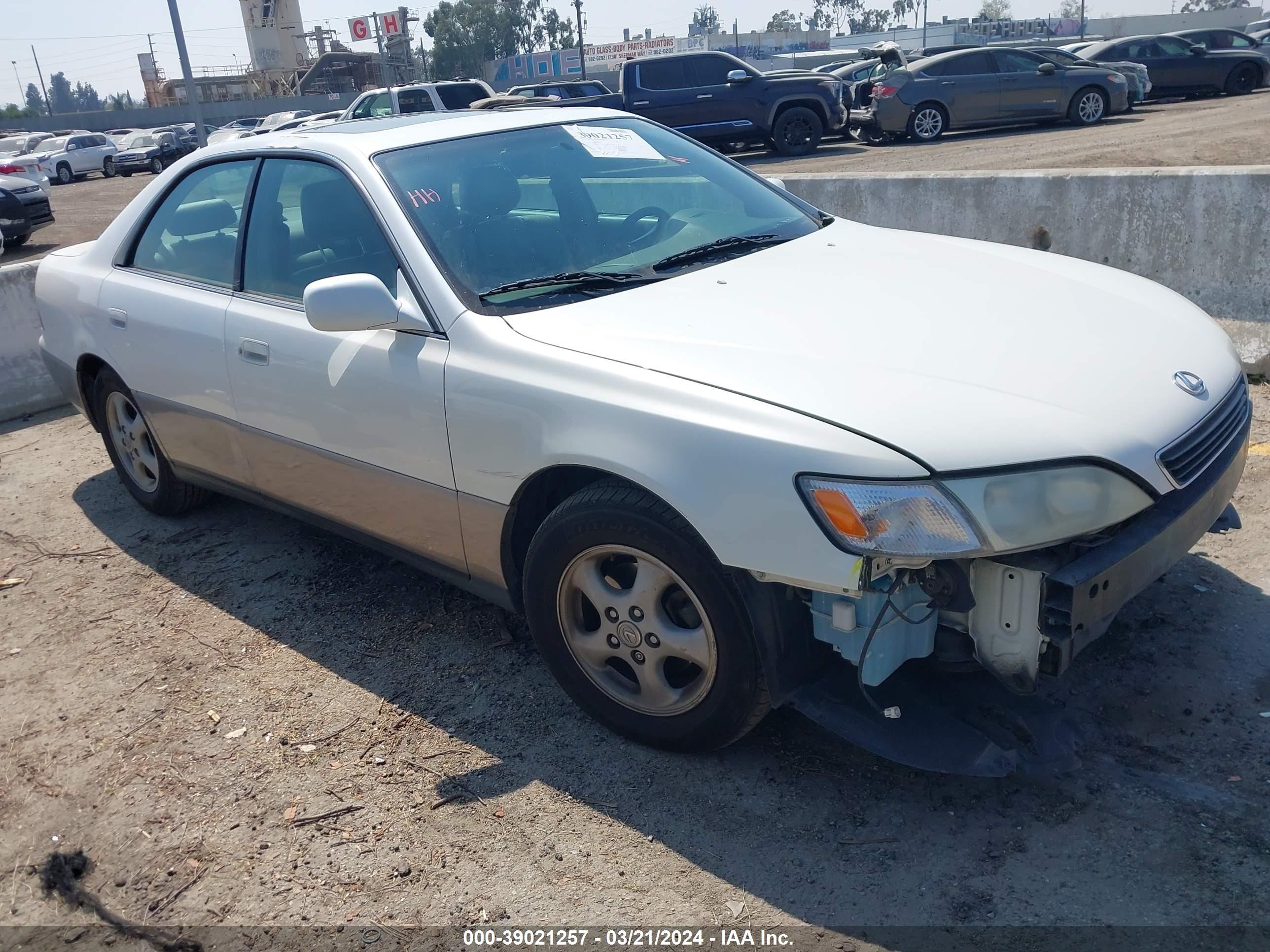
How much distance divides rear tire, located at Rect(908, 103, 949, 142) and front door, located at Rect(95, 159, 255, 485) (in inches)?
643

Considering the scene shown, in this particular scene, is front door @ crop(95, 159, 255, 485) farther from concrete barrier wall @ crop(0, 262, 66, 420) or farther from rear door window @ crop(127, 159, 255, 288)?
concrete barrier wall @ crop(0, 262, 66, 420)

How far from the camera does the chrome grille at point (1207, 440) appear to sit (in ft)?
8.20

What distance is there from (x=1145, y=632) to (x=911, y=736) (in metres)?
1.23

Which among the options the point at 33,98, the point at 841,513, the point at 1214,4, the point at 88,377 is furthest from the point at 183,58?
the point at 33,98

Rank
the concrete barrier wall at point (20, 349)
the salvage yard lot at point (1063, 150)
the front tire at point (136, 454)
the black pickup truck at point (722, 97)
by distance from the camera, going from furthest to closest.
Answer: the black pickup truck at point (722, 97) → the salvage yard lot at point (1063, 150) → the concrete barrier wall at point (20, 349) → the front tire at point (136, 454)

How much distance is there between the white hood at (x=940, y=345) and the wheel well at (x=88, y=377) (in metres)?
2.75

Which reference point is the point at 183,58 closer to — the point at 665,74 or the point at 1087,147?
the point at 665,74

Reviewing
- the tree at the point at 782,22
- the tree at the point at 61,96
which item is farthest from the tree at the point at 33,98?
the tree at the point at 782,22

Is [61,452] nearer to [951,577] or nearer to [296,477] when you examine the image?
[296,477]

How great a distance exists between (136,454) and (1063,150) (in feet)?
46.3

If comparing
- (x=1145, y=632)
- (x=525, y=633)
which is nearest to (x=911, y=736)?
(x=1145, y=632)

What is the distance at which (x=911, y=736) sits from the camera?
8.41 ft

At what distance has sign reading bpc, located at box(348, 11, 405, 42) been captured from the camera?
167 ft

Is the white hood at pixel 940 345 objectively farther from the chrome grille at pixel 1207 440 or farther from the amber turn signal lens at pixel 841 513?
the amber turn signal lens at pixel 841 513
